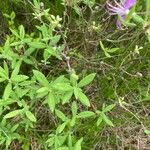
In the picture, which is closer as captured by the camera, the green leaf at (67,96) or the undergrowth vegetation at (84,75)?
the green leaf at (67,96)

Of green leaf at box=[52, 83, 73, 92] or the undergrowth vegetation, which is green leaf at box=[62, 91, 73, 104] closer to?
green leaf at box=[52, 83, 73, 92]

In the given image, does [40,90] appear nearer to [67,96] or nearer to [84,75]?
[67,96]

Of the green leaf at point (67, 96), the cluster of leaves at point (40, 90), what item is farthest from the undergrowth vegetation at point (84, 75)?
the green leaf at point (67, 96)

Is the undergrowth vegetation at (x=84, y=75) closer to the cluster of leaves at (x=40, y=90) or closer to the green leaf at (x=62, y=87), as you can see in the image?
the cluster of leaves at (x=40, y=90)

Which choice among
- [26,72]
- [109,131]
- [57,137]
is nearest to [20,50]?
[26,72]

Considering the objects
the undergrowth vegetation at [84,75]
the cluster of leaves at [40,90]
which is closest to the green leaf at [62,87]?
the cluster of leaves at [40,90]

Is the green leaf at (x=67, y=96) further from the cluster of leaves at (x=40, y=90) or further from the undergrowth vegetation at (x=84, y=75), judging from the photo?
the undergrowth vegetation at (x=84, y=75)

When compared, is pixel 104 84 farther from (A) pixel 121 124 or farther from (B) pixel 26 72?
(B) pixel 26 72

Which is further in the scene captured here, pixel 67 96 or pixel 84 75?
pixel 84 75

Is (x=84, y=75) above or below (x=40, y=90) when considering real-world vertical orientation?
below

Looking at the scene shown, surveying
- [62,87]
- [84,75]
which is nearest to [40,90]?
[62,87]

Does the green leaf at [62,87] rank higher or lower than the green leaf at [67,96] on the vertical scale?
higher

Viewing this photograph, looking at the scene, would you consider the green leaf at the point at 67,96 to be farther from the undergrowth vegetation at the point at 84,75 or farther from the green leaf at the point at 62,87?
the undergrowth vegetation at the point at 84,75

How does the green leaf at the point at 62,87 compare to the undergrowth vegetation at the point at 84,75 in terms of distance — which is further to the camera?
the undergrowth vegetation at the point at 84,75
